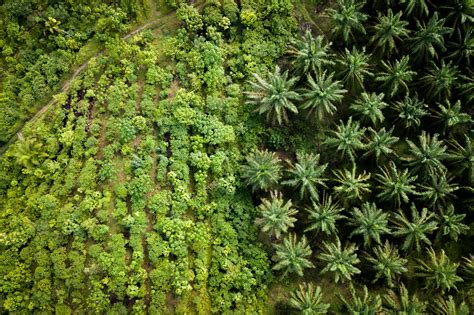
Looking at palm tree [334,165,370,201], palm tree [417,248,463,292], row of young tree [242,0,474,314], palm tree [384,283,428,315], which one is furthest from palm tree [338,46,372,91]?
palm tree [384,283,428,315]

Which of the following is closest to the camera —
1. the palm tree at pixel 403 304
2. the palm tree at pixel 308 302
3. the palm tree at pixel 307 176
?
the palm tree at pixel 308 302

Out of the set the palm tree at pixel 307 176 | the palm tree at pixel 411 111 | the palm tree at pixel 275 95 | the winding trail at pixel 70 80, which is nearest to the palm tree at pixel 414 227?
the palm tree at pixel 307 176

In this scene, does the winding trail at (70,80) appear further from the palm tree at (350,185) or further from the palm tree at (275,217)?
the palm tree at (350,185)

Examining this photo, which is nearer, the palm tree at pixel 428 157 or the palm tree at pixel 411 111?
the palm tree at pixel 428 157

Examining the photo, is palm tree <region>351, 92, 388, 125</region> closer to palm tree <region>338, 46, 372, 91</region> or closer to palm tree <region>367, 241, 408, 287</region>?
palm tree <region>338, 46, 372, 91</region>

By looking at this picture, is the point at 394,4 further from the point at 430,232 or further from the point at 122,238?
the point at 122,238

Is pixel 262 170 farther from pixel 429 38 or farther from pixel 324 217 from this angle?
pixel 429 38

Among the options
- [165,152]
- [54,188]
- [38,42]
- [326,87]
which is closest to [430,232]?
[326,87]

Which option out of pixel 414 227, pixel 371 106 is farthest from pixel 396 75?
pixel 414 227
